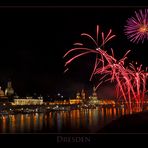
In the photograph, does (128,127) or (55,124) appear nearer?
(128,127)

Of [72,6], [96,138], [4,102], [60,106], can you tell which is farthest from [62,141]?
[60,106]

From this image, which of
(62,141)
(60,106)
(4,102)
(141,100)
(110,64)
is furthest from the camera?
(60,106)

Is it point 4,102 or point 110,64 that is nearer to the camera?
point 110,64

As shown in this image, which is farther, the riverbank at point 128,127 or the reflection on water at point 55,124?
the reflection on water at point 55,124

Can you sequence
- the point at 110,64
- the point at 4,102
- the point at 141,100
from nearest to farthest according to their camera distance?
the point at 110,64 < the point at 141,100 < the point at 4,102

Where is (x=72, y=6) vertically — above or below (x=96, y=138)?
above

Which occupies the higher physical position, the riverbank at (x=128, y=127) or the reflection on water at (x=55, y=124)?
the riverbank at (x=128, y=127)

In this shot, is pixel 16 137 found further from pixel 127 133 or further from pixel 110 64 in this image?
pixel 110 64

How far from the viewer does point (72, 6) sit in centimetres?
421

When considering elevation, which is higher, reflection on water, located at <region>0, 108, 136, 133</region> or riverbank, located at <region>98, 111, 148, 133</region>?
riverbank, located at <region>98, 111, 148, 133</region>

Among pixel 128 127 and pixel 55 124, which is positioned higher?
pixel 128 127

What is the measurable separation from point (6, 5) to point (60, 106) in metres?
24.3

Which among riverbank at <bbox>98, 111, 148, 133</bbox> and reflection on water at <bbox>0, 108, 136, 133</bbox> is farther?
reflection on water at <bbox>0, 108, 136, 133</bbox>

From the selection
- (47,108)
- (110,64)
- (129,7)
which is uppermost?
(129,7)
